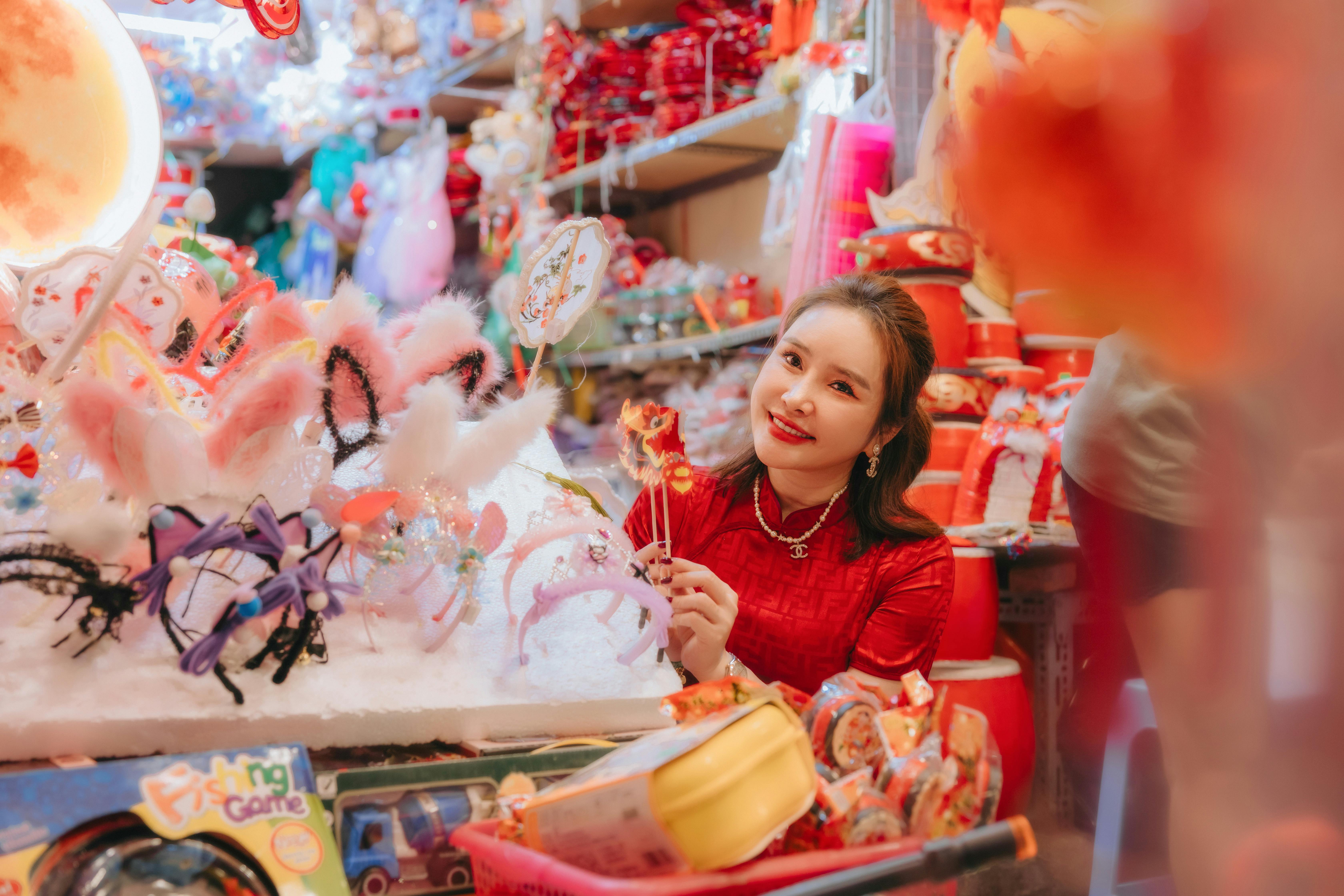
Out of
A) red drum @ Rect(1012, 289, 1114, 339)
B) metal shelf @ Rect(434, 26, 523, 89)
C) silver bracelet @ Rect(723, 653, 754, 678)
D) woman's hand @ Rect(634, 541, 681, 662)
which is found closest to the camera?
red drum @ Rect(1012, 289, 1114, 339)

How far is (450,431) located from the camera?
0.82 metres

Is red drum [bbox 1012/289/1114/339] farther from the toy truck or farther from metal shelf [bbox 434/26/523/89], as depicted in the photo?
metal shelf [bbox 434/26/523/89]

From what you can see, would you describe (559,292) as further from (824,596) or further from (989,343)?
(989,343)

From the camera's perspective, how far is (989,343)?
225 centimetres

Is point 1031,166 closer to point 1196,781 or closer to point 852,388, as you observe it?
point 1196,781

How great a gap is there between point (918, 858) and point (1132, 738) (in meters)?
0.11

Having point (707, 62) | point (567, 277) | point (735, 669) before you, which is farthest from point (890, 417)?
point (707, 62)

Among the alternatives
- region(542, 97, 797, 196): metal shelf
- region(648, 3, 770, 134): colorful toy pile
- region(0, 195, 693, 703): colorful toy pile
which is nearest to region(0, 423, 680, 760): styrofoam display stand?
region(0, 195, 693, 703): colorful toy pile

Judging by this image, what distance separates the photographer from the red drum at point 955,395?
215 cm

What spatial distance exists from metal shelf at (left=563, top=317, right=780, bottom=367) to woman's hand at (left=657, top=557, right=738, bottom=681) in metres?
1.46

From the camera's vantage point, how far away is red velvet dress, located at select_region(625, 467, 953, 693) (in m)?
1.39

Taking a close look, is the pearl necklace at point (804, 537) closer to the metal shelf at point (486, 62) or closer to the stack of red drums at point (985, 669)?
the stack of red drums at point (985, 669)

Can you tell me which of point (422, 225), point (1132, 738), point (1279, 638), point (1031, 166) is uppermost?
point (1031, 166)

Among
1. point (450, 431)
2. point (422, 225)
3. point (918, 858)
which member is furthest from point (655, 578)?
point (422, 225)
